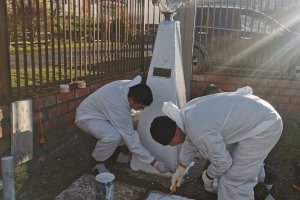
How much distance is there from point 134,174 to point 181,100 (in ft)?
3.70

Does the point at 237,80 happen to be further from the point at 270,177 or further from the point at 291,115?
the point at 270,177

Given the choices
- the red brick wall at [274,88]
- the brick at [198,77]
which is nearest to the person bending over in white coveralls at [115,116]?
the brick at [198,77]

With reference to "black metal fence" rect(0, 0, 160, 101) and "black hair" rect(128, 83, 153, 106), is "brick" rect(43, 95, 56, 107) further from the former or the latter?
"black hair" rect(128, 83, 153, 106)

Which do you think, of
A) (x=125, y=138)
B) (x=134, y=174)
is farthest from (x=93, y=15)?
(x=134, y=174)

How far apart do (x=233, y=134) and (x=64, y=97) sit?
2.28 metres

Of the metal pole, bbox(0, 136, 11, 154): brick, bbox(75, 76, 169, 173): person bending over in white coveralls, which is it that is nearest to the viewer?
the metal pole

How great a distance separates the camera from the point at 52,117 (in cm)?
405

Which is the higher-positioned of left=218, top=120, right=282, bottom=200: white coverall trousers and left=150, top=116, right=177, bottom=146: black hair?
left=150, top=116, right=177, bottom=146: black hair

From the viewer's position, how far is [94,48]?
4910mm

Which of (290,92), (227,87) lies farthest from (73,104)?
(290,92)

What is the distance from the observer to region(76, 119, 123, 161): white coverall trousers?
4.11 metres

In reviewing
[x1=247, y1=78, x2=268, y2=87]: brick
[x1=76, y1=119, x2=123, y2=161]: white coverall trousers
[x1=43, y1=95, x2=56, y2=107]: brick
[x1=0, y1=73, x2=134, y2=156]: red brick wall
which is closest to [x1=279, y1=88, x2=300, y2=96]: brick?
[x1=247, y1=78, x2=268, y2=87]: brick

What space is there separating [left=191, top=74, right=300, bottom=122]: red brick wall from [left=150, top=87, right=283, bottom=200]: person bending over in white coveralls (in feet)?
9.59

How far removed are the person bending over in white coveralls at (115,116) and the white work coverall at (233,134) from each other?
0.84m
